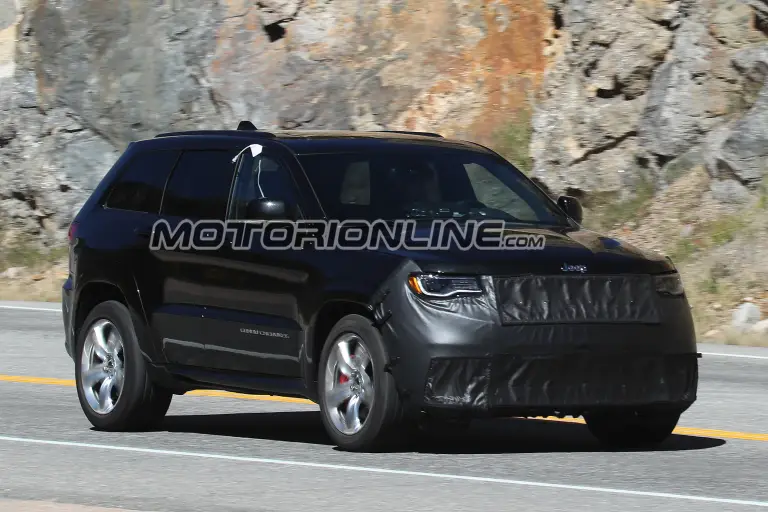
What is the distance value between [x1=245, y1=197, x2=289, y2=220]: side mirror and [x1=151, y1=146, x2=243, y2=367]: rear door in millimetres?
601

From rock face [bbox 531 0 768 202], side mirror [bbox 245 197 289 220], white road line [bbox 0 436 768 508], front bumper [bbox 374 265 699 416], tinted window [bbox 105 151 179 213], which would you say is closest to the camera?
white road line [bbox 0 436 768 508]

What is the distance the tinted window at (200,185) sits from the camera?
10.6 meters

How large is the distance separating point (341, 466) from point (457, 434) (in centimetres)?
165

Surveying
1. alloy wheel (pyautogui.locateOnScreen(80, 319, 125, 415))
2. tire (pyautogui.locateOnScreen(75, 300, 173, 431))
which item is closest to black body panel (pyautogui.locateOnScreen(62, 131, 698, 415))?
tire (pyautogui.locateOnScreen(75, 300, 173, 431))

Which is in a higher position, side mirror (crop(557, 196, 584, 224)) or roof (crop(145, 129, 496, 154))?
roof (crop(145, 129, 496, 154))

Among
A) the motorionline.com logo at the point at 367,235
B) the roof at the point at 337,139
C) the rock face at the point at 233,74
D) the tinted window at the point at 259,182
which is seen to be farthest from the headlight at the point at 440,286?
the rock face at the point at 233,74

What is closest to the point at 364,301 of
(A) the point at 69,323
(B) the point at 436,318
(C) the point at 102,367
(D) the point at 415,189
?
(B) the point at 436,318

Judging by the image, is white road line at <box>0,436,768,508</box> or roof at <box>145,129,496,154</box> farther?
roof at <box>145,129,496,154</box>

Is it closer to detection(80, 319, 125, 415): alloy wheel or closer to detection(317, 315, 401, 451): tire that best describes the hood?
detection(317, 315, 401, 451): tire

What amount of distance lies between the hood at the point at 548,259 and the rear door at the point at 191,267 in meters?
1.47

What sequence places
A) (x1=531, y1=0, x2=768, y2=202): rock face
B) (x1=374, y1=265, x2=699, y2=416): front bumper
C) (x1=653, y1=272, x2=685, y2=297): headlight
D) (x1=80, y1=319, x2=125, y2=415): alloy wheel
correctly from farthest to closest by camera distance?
(x1=531, y1=0, x2=768, y2=202): rock face → (x1=80, y1=319, x2=125, y2=415): alloy wheel → (x1=653, y1=272, x2=685, y2=297): headlight → (x1=374, y1=265, x2=699, y2=416): front bumper

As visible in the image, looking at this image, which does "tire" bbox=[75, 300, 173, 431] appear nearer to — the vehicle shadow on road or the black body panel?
the black body panel

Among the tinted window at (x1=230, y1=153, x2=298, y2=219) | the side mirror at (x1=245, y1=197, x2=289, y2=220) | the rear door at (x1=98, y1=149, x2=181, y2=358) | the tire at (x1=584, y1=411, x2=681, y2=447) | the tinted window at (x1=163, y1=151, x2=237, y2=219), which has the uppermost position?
the side mirror at (x1=245, y1=197, x2=289, y2=220)

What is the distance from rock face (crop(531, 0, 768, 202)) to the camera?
73.3ft
